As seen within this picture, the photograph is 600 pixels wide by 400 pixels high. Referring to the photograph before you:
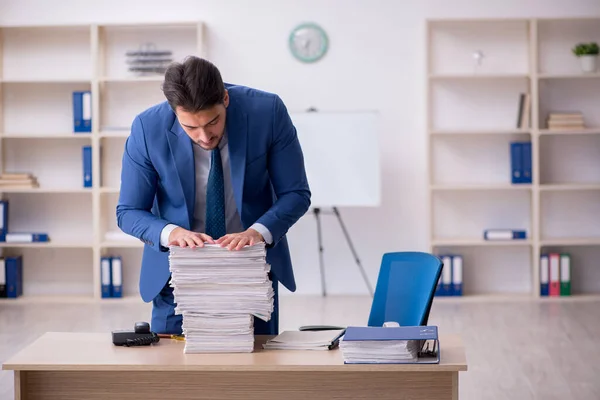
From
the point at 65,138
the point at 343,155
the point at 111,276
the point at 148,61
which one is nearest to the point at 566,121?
the point at 343,155

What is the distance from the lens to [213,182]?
286cm

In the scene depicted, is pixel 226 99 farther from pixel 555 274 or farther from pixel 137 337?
pixel 555 274

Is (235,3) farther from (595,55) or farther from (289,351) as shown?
(289,351)

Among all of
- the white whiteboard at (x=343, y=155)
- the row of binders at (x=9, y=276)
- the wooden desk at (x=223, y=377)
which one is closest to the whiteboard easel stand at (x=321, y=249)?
the white whiteboard at (x=343, y=155)

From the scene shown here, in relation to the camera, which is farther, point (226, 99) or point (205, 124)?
point (226, 99)

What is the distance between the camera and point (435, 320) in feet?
21.0

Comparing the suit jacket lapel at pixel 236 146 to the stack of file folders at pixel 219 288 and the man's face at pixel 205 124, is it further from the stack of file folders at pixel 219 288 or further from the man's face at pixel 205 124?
the stack of file folders at pixel 219 288

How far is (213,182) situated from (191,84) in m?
0.43

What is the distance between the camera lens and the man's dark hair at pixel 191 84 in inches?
99.3

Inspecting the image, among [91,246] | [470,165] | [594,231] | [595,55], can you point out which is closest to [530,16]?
[595,55]

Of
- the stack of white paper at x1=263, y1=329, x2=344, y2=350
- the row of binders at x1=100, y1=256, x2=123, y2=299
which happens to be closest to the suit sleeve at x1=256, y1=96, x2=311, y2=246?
the stack of white paper at x1=263, y1=329, x2=344, y2=350

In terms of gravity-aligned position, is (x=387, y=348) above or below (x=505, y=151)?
below

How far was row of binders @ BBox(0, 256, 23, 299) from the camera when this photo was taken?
739 cm

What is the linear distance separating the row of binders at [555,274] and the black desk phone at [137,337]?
16.4 feet
